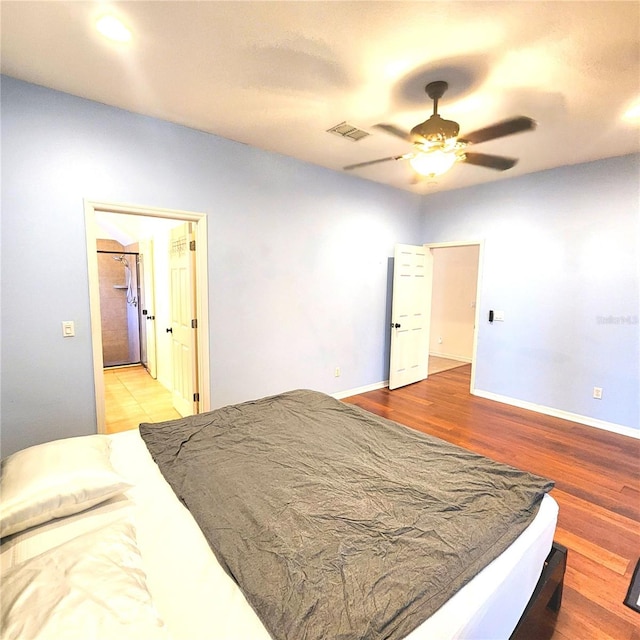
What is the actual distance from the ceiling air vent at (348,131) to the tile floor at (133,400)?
130 inches

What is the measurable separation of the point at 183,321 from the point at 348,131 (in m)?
2.41

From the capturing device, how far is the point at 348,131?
9.61ft

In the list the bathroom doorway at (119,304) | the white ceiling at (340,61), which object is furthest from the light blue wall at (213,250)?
the bathroom doorway at (119,304)

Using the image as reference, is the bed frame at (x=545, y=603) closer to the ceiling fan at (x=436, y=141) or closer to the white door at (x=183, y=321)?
the ceiling fan at (x=436, y=141)

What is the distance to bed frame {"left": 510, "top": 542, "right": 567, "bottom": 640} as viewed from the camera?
4.21 feet

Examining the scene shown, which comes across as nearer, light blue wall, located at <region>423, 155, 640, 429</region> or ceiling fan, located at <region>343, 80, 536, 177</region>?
ceiling fan, located at <region>343, 80, 536, 177</region>

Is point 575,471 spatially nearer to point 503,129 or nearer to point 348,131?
point 503,129

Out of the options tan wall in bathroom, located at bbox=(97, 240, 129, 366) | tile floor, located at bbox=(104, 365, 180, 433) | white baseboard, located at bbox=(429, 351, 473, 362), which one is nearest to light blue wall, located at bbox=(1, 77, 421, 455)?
tile floor, located at bbox=(104, 365, 180, 433)

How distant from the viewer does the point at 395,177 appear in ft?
13.9

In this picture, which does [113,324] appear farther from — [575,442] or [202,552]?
[575,442]

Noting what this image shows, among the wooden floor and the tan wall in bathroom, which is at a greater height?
the tan wall in bathroom

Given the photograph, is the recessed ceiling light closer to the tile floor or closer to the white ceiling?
the white ceiling

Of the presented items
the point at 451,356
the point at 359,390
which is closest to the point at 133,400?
the point at 359,390

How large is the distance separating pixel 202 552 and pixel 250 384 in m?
2.41
